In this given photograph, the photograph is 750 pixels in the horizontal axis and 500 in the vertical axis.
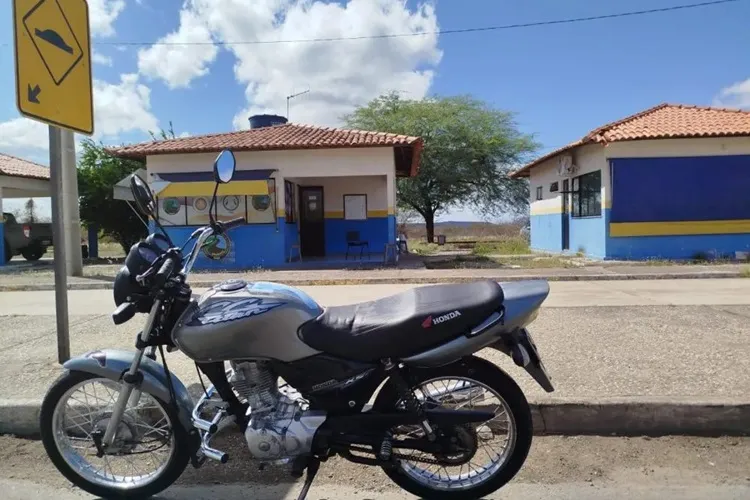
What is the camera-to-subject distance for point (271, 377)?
261 centimetres

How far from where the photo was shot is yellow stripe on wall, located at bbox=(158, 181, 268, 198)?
578 inches

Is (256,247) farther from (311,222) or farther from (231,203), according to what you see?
(311,222)

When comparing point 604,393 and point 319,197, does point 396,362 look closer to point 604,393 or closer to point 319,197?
point 604,393

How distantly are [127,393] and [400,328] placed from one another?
1.51 meters

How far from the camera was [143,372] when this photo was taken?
279 centimetres

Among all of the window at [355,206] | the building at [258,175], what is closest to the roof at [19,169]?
the building at [258,175]

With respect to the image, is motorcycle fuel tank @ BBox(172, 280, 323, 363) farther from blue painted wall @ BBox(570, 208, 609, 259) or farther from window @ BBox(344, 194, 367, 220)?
window @ BBox(344, 194, 367, 220)

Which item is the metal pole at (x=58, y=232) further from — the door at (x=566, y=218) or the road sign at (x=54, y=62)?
the door at (x=566, y=218)

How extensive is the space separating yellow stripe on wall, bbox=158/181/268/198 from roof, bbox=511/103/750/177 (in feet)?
30.8

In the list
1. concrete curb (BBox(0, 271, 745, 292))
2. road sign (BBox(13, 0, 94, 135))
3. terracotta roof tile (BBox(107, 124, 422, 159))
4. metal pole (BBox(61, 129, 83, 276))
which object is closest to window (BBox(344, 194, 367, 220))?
terracotta roof tile (BBox(107, 124, 422, 159))

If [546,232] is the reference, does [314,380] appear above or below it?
below

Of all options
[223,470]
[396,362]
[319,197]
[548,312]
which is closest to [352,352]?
[396,362]

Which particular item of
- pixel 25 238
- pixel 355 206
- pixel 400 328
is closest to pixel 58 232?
pixel 400 328

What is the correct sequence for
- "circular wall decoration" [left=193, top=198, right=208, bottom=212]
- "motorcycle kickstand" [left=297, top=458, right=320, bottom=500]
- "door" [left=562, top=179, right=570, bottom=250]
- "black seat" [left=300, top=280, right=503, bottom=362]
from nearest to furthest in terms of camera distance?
"black seat" [left=300, top=280, right=503, bottom=362], "motorcycle kickstand" [left=297, top=458, right=320, bottom=500], "circular wall decoration" [left=193, top=198, right=208, bottom=212], "door" [left=562, top=179, right=570, bottom=250]
